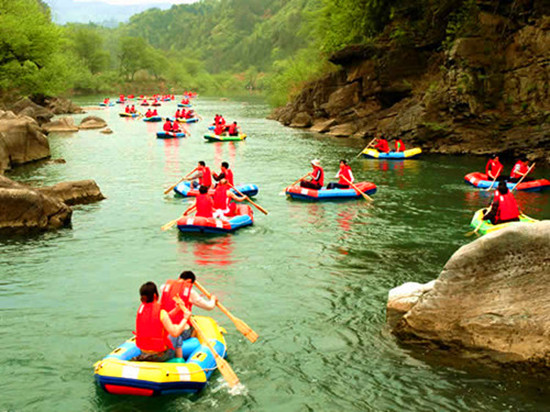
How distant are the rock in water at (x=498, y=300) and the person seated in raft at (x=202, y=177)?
11583 millimetres

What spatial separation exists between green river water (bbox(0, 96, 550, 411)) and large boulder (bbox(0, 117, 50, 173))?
3.42 metres

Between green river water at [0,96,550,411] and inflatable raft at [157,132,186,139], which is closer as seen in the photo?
green river water at [0,96,550,411]

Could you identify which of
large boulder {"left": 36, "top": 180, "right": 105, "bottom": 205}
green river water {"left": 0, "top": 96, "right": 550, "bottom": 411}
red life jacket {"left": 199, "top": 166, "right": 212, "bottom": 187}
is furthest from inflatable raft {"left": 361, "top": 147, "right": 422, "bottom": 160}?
large boulder {"left": 36, "top": 180, "right": 105, "bottom": 205}

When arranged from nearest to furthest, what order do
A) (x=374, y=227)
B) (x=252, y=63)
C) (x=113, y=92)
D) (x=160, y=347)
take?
(x=160, y=347)
(x=374, y=227)
(x=113, y=92)
(x=252, y=63)

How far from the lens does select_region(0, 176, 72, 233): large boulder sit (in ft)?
50.9

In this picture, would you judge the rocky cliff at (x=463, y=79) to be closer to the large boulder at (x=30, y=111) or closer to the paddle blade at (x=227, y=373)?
the large boulder at (x=30, y=111)

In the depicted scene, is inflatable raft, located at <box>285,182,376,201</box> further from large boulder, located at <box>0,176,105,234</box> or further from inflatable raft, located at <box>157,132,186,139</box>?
inflatable raft, located at <box>157,132,186,139</box>

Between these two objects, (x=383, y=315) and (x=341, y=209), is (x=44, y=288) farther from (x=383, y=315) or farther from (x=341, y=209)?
(x=341, y=209)

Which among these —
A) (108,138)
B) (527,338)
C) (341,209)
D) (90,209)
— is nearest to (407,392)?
(527,338)

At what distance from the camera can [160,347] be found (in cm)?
795

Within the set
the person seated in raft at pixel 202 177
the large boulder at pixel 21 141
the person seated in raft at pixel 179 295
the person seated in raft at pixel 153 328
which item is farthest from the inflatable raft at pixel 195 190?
the person seated in raft at pixel 153 328

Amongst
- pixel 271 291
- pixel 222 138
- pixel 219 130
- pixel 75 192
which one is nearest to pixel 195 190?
pixel 75 192

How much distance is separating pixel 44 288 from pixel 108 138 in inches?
1087

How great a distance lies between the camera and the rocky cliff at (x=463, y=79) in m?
27.5
